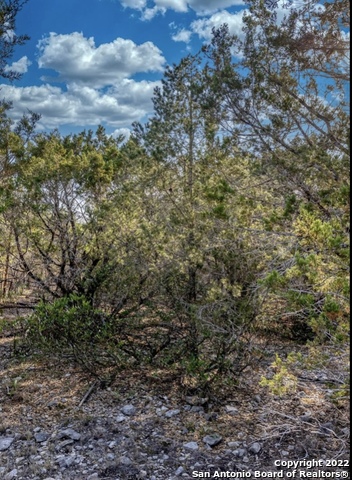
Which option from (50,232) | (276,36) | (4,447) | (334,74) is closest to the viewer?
(334,74)

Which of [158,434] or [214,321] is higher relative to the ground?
[214,321]

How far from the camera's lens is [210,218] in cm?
402

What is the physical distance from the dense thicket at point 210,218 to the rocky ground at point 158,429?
1.22 ft

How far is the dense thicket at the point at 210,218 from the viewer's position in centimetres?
307

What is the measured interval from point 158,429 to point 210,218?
2.29 meters

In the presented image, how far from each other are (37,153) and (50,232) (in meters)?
2.79

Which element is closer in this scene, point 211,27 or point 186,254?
point 211,27

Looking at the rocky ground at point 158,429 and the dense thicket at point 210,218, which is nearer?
the dense thicket at point 210,218


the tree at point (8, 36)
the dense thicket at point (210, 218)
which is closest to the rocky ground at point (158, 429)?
the dense thicket at point (210, 218)

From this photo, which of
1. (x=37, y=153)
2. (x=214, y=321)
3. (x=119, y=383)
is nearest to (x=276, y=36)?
(x=214, y=321)

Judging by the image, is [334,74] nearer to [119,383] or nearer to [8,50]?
[8,50]

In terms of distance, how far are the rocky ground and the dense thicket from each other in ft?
1.22

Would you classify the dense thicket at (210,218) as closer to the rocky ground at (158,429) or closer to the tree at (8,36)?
the rocky ground at (158,429)

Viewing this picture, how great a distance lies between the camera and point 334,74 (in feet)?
10.2
